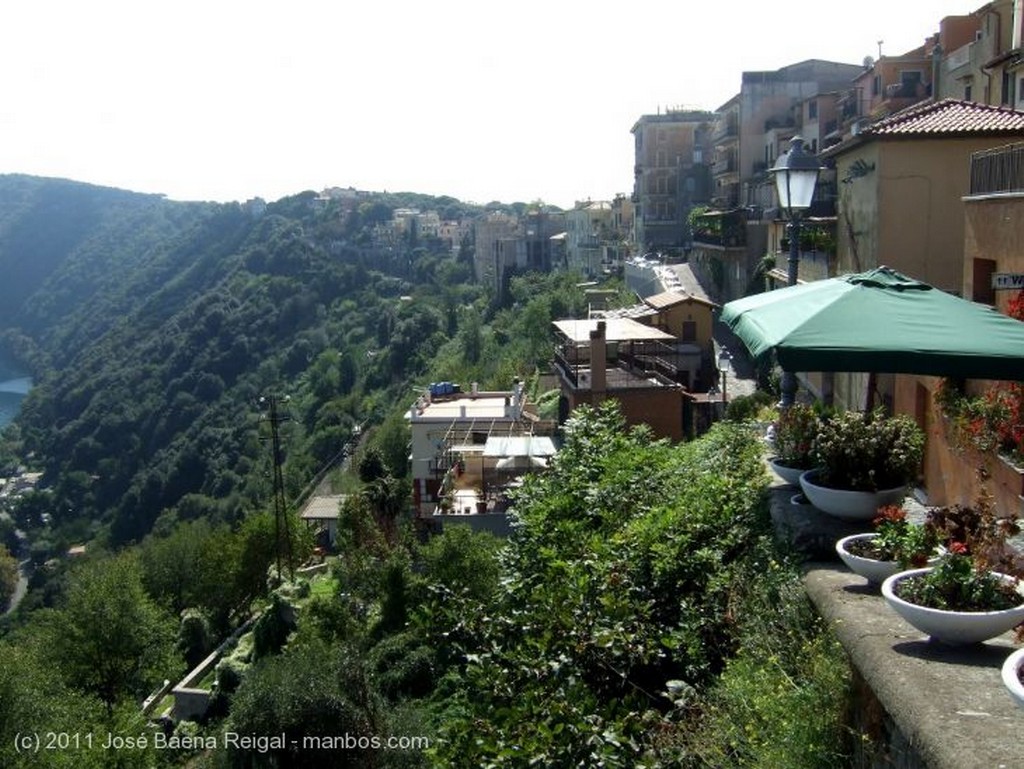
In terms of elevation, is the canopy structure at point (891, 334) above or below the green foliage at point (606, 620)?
above

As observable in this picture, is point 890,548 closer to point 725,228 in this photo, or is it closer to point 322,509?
point 725,228

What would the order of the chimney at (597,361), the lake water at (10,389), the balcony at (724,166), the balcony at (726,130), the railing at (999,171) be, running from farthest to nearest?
the lake water at (10,389) → the balcony at (724,166) → the balcony at (726,130) → the chimney at (597,361) → the railing at (999,171)

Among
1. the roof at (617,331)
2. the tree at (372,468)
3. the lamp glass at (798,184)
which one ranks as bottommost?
the tree at (372,468)

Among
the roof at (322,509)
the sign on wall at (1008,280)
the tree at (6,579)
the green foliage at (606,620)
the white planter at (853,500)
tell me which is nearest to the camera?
the green foliage at (606,620)

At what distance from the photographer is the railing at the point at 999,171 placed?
9156 mm

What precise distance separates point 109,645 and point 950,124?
25.2m

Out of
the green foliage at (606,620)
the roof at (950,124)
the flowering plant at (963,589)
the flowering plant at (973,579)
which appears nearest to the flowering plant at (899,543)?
the flowering plant at (973,579)

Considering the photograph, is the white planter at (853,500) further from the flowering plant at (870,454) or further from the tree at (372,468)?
the tree at (372,468)

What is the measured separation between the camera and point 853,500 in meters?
5.59

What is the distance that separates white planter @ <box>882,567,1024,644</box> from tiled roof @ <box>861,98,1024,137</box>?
1150cm

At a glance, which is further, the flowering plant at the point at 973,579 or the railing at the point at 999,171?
the railing at the point at 999,171

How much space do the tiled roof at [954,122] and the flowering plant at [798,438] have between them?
892 cm

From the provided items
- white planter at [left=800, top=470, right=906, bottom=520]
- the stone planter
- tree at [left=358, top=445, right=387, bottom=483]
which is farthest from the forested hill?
the stone planter

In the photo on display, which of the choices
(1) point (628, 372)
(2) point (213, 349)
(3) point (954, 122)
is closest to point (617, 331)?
(1) point (628, 372)
